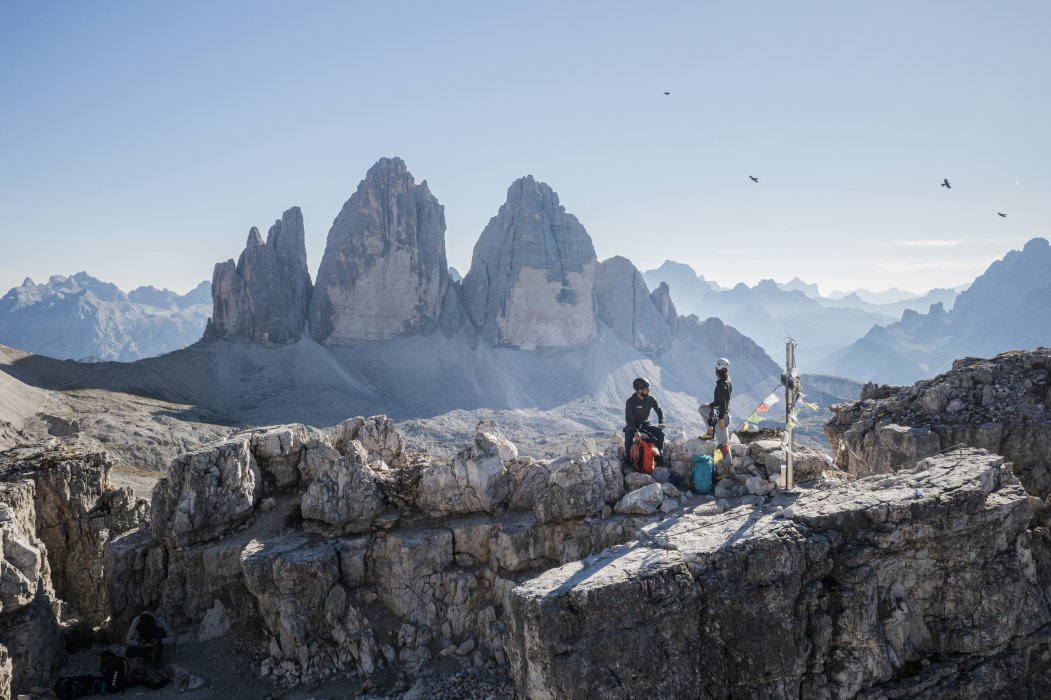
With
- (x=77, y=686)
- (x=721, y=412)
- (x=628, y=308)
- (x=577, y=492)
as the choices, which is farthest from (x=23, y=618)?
(x=628, y=308)

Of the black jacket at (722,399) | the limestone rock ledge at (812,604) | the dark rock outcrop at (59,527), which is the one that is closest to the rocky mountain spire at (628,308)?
the black jacket at (722,399)

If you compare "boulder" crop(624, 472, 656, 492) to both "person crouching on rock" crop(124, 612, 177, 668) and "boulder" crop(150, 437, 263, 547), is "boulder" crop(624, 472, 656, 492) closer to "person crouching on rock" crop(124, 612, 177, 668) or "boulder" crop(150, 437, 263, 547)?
"boulder" crop(150, 437, 263, 547)

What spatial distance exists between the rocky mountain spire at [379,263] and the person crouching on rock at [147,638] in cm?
8119

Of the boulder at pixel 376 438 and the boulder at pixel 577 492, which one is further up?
the boulder at pixel 376 438

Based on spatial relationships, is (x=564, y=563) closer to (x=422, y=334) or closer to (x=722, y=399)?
(x=722, y=399)

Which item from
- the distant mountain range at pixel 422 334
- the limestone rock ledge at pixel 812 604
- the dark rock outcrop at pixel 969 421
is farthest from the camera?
the distant mountain range at pixel 422 334

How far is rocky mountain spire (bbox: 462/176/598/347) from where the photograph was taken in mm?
104375

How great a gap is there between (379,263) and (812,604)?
292 ft

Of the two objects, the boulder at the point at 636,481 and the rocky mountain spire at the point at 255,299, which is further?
the rocky mountain spire at the point at 255,299

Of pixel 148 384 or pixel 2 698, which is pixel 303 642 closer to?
pixel 2 698

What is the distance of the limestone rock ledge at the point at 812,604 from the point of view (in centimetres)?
745

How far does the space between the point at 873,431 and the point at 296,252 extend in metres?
88.9

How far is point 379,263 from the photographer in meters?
91.5

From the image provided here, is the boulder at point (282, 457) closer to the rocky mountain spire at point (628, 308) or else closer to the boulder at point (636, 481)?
the boulder at point (636, 481)
